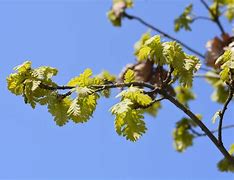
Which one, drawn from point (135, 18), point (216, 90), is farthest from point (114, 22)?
point (216, 90)

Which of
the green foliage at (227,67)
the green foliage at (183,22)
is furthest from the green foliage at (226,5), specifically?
the green foliage at (227,67)

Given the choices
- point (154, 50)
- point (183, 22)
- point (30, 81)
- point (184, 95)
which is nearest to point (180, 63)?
point (154, 50)

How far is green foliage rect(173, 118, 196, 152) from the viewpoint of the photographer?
7367 mm

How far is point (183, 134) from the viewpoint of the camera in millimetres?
7441

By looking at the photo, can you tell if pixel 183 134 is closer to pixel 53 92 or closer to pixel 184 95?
pixel 184 95

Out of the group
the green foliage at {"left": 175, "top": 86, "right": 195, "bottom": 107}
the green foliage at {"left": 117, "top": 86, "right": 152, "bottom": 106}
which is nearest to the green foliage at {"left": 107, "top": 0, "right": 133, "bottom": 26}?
the green foliage at {"left": 175, "top": 86, "right": 195, "bottom": 107}

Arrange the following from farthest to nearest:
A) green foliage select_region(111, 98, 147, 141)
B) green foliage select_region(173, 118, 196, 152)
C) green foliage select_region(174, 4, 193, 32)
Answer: green foliage select_region(174, 4, 193, 32) → green foliage select_region(173, 118, 196, 152) → green foliage select_region(111, 98, 147, 141)

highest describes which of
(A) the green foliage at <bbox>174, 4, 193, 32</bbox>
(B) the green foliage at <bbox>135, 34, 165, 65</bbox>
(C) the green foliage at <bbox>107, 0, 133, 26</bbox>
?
(C) the green foliage at <bbox>107, 0, 133, 26</bbox>

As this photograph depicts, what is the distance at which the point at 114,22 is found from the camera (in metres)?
7.93

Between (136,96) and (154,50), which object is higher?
(154,50)

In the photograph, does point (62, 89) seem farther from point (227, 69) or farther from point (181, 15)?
point (181, 15)

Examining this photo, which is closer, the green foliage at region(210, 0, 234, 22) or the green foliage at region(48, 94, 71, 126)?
the green foliage at region(48, 94, 71, 126)

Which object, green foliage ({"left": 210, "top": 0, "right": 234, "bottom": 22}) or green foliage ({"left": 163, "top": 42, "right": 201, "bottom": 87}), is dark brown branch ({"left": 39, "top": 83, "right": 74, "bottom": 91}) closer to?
green foliage ({"left": 163, "top": 42, "right": 201, "bottom": 87})

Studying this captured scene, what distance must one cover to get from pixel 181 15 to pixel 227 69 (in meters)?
4.79
